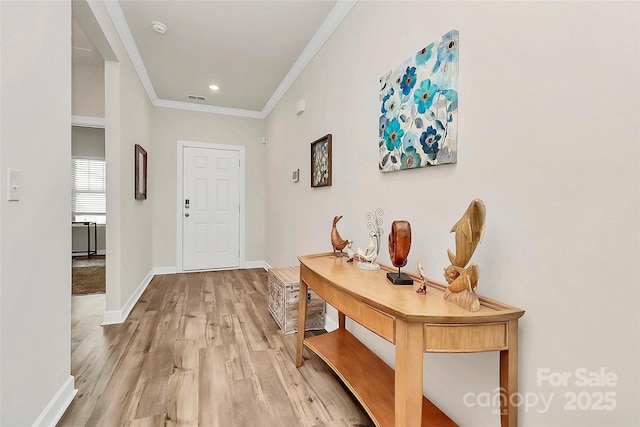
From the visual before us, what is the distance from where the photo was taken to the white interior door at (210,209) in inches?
184

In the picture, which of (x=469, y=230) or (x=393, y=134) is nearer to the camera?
(x=469, y=230)

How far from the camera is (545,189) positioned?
0.98 meters

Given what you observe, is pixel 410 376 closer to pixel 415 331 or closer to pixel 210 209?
pixel 415 331

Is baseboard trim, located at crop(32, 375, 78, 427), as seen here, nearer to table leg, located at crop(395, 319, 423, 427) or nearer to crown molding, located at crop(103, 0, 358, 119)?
table leg, located at crop(395, 319, 423, 427)

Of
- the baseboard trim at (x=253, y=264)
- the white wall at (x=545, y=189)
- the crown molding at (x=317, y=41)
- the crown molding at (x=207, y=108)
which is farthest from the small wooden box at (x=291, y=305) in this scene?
the crown molding at (x=207, y=108)

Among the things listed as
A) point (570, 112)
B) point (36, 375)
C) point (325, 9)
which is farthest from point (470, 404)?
point (325, 9)

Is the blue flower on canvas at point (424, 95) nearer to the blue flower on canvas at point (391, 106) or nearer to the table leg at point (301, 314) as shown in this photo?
the blue flower on canvas at point (391, 106)

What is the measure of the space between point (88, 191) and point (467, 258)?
7.22 m

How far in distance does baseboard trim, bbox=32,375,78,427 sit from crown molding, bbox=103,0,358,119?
258 cm

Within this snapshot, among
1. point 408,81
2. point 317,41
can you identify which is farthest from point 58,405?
point 317,41

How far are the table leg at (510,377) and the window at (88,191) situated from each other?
7089 mm

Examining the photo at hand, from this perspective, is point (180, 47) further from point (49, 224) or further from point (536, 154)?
point (536, 154)

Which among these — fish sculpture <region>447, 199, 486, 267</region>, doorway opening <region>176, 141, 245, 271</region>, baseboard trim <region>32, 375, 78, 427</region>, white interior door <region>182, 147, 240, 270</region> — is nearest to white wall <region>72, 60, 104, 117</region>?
doorway opening <region>176, 141, 245, 271</region>

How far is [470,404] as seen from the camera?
4.11 ft
